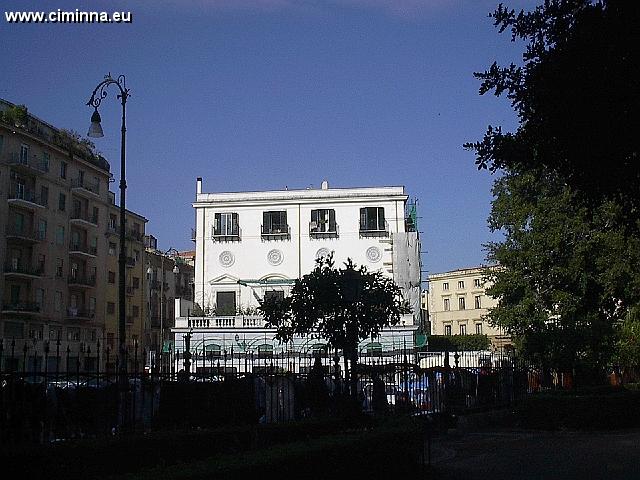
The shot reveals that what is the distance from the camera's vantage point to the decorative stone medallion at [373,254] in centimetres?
5856

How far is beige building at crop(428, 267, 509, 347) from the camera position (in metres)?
88.6

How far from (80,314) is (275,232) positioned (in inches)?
602

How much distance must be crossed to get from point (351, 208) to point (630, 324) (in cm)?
3328

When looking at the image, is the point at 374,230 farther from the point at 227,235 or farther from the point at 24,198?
the point at 24,198

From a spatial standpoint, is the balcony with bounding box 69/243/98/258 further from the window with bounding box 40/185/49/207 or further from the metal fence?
the metal fence

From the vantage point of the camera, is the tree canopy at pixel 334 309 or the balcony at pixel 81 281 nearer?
the tree canopy at pixel 334 309

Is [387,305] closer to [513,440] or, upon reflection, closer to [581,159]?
[513,440]

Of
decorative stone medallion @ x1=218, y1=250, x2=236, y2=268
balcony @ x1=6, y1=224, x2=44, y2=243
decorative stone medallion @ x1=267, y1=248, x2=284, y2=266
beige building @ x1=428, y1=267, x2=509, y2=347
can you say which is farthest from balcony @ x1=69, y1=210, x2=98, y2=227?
beige building @ x1=428, y1=267, x2=509, y2=347

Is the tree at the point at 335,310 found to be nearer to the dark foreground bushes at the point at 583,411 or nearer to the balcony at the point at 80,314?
the dark foreground bushes at the point at 583,411

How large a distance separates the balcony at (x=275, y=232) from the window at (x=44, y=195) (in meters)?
15.6

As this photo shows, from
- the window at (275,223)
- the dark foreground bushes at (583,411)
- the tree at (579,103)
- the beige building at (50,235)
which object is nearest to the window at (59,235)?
the beige building at (50,235)

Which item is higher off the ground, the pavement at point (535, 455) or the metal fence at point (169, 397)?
the metal fence at point (169, 397)

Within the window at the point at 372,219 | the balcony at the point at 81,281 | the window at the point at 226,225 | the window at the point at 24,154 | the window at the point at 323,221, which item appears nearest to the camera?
the window at the point at 24,154

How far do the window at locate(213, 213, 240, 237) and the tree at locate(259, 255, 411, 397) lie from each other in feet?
132
